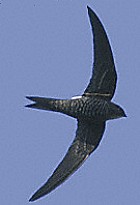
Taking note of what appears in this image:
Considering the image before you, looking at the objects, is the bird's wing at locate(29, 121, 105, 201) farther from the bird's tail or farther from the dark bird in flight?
the bird's tail

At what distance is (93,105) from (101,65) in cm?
59

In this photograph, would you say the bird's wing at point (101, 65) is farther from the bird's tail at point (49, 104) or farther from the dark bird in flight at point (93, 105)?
the bird's tail at point (49, 104)

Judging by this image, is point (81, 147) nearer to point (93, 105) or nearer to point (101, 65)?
point (93, 105)

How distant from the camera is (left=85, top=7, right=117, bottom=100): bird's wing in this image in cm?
1334

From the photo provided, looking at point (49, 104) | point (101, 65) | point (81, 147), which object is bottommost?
point (81, 147)

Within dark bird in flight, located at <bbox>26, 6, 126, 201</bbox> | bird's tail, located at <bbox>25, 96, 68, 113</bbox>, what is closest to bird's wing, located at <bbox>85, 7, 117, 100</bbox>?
dark bird in flight, located at <bbox>26, 6, 126, 201</bbox>

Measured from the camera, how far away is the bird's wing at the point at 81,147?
1330cm

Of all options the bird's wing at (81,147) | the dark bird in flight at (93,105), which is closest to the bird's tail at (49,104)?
the dark bird in flight at (93,105)

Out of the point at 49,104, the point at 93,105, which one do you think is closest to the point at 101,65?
the point at 93,105

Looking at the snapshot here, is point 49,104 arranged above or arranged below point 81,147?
above

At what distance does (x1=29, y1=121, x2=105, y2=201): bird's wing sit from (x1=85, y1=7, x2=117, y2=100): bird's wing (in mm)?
512

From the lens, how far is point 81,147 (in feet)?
44.9

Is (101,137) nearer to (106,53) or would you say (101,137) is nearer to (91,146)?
Result: (91,146)

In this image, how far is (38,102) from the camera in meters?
13.4
